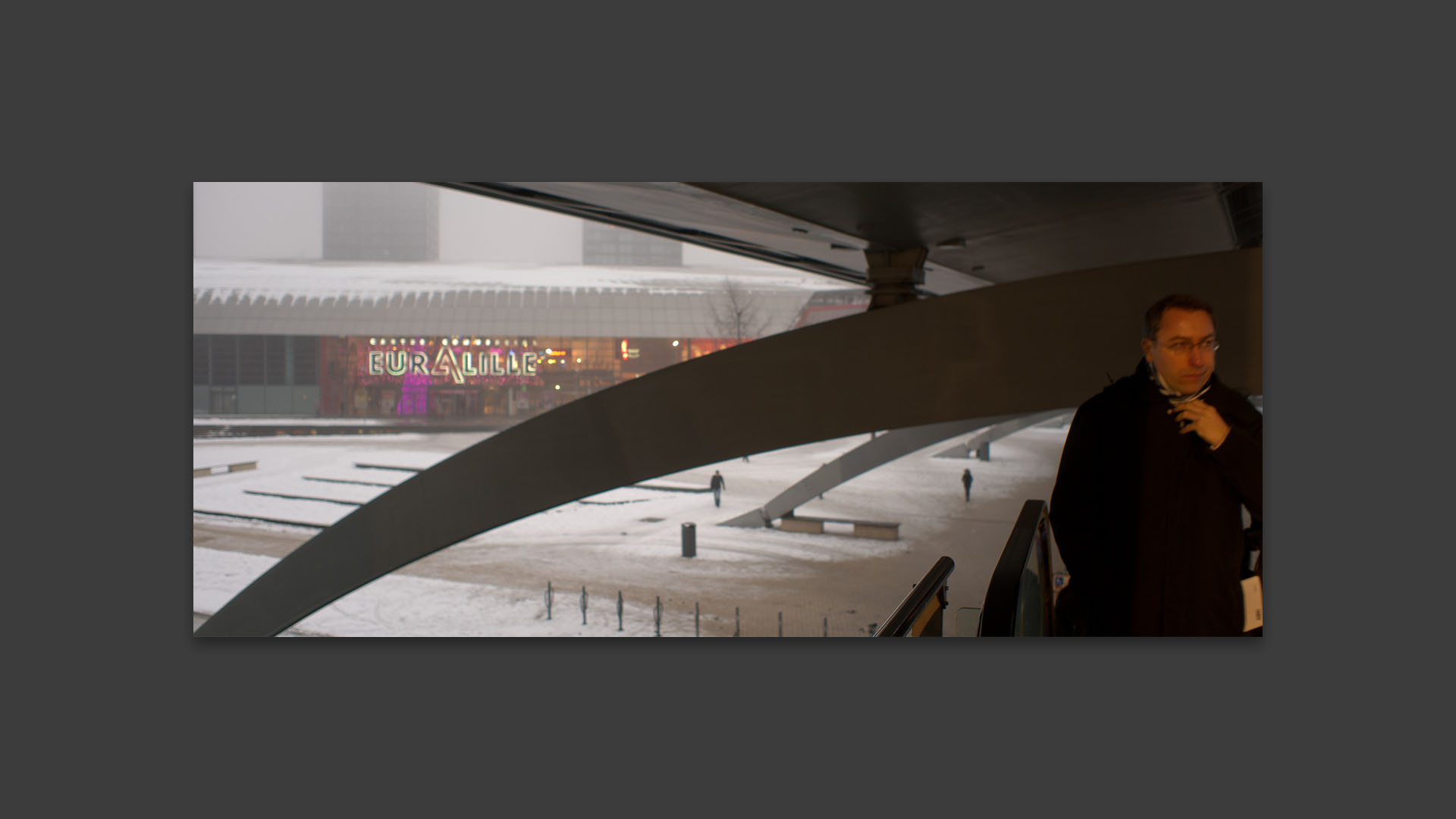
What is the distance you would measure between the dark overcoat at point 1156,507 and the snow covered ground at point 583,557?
119cm

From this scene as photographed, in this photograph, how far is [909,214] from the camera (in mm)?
5285

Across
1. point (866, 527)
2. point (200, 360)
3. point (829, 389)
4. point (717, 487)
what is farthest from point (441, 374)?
point (866, 527)

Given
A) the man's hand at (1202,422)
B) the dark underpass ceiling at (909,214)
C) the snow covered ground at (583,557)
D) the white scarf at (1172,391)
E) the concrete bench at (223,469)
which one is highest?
the dark underpass ceiling at (909,214)

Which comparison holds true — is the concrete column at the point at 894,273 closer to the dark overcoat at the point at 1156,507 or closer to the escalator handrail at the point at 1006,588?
the dark overcoat at the point at 1156,507

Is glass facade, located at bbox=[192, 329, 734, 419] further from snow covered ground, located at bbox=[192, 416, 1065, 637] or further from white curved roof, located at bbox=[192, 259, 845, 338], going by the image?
snow covered ground, located at bbox=[192, 416, 1065, 637]

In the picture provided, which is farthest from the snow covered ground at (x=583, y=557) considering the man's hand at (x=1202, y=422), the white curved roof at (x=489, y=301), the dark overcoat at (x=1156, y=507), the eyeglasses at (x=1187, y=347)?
the eyeglasses at (x=1187, y=347)

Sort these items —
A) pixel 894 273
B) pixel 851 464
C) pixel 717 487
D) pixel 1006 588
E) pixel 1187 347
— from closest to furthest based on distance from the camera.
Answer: pixel 1006 588 < pixel 1187 347 < pixel 894 273 < pixel 717 487 < pixel 851 464

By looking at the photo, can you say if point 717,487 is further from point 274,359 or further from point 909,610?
point 909,610

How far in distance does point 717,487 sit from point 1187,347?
19.1 feet

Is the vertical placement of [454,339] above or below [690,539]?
above

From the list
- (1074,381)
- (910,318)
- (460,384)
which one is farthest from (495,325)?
(1074,381)

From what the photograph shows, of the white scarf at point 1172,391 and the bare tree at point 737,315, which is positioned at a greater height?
the bare tree at point 737,315

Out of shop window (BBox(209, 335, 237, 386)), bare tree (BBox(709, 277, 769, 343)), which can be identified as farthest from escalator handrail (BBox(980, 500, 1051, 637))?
shop window (BBox(209, 335, 237, 386))

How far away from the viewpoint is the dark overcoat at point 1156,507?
14.4ft
